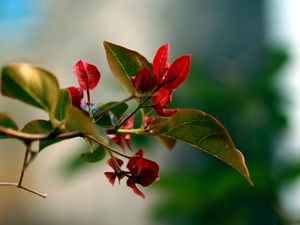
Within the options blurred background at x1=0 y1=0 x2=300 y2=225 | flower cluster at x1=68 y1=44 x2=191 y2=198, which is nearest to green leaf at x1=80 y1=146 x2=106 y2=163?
flower cluster at x1=68 y1=44 x2=191 y2=198

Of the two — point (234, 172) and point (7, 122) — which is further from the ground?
point (7, 122)

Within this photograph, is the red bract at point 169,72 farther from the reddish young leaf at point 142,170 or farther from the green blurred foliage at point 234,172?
the green blurred foliage at point 234,172

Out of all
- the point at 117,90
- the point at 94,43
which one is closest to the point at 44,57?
the point at 94,43

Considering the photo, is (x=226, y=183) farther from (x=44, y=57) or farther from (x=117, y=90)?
(x=44, y=57)

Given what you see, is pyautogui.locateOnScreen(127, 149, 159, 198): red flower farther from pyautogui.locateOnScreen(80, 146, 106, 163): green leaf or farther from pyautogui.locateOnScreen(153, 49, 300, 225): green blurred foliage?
pyautogui.locateOnScreen(153, 49, 300, 225): green blurred foliage

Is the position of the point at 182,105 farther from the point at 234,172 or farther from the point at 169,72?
the point at 169,72

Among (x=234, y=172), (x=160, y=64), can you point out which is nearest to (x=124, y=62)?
(x=160, y=64)

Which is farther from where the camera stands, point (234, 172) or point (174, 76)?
point (234, 172)
